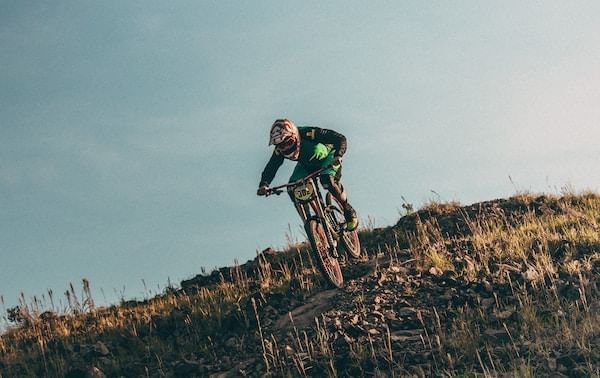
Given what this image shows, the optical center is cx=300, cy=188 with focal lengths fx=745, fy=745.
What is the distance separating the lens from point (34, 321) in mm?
12398

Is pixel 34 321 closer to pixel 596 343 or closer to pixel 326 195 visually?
pixel 326 195

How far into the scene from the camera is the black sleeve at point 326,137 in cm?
1015

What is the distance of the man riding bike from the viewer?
979cm

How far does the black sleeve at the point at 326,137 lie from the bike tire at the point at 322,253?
119 centimetres

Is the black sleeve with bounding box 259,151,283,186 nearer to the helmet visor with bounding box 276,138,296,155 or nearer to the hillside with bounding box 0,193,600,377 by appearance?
the helmet visor with bounding box 276,138,296,155

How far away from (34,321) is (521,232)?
8110 millimetres

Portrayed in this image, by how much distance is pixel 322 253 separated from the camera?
31.1ft

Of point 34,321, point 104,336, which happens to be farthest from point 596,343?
point 34,321

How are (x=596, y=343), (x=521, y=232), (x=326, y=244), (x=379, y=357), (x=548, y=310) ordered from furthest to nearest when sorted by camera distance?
(x=521, y=232) → (x=326, y=244) → (x=548, y=310) → (x=379, y=357) → (x=596, y=343)

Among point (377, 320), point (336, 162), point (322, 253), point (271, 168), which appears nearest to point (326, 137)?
point (336, 162)

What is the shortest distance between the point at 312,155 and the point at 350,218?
1095 millimetres

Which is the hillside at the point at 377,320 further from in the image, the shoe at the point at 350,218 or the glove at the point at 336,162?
the glove at the point at 336,162

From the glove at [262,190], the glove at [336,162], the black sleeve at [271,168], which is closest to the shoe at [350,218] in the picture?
the glove at [336,162]

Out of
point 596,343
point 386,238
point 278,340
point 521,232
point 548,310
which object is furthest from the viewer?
point 386,238
